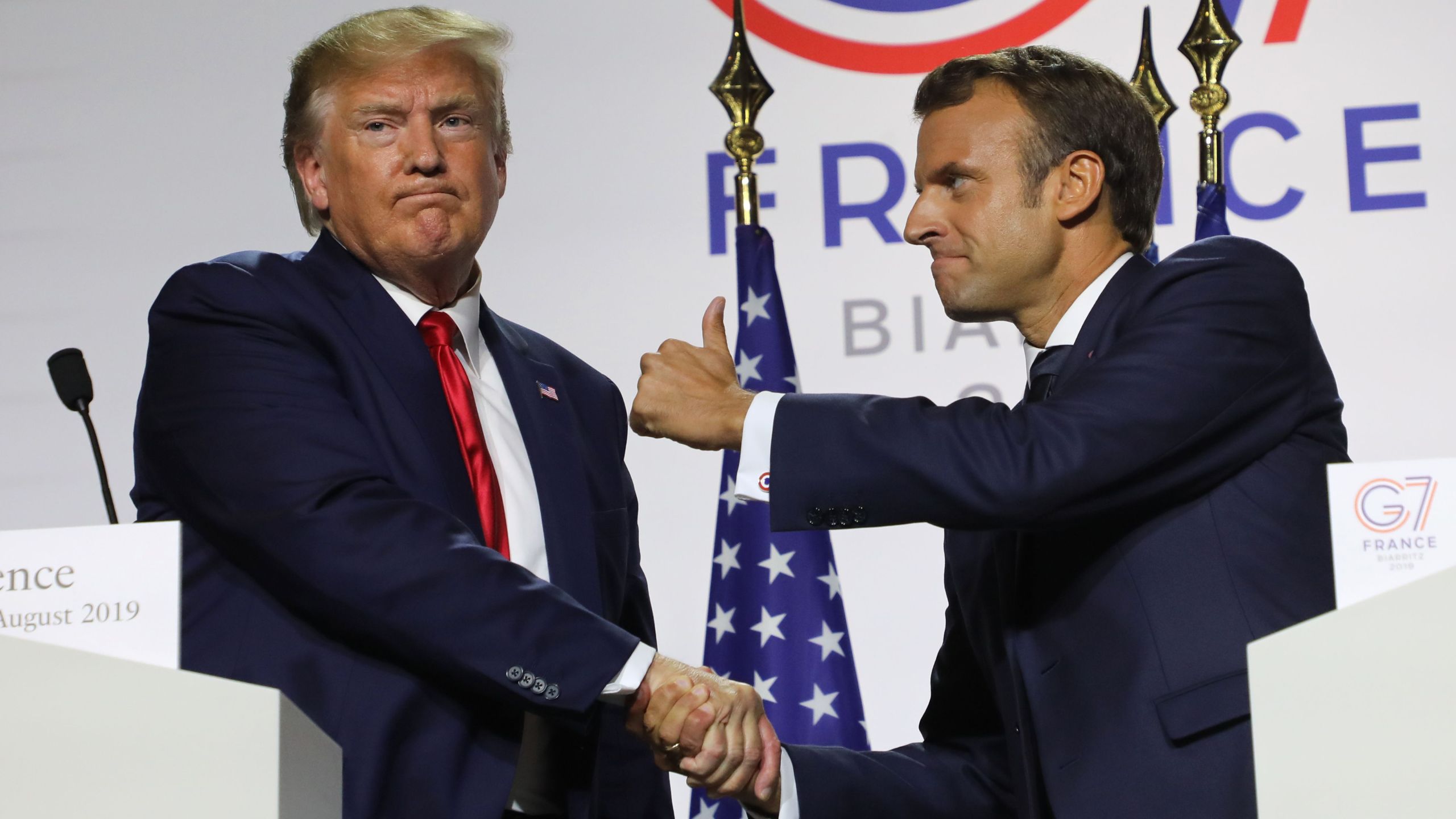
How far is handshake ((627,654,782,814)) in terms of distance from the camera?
231 centimetres

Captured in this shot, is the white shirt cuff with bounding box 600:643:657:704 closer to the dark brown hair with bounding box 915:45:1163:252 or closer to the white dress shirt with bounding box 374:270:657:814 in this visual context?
the white dress shirt with bounding box 374:270:657:814

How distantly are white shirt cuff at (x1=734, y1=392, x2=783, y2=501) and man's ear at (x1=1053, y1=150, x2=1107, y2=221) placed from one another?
64 cm

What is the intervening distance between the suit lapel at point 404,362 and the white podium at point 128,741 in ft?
2.73

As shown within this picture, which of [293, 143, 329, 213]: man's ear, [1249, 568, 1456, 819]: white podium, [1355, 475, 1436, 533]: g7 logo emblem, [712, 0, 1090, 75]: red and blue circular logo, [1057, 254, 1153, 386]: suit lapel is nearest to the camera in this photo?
[1249, 568, 1456, 819]: white podium

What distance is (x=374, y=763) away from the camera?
2.07 metres

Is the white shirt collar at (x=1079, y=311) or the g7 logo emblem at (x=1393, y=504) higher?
the white shirt collar at (x=1079, y=311)

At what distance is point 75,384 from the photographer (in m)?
2.73

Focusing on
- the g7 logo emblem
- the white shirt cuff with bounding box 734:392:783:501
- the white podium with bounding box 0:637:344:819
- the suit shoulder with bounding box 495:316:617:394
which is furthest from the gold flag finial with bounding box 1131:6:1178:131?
Answer: the white podium with bounding box 0:637:344:819

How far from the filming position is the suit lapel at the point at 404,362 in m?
2.31

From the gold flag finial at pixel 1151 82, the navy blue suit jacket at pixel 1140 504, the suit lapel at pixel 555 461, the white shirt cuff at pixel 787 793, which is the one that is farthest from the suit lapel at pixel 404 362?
the gold flag finial at pixel 1151 82

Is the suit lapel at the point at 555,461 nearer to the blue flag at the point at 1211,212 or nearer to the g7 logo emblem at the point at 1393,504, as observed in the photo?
the g7 logo emblem at the point at 1393,504

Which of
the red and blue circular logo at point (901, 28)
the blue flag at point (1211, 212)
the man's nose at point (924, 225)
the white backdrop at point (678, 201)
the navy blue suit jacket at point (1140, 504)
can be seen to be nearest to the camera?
the navy blue suit jacket at point (1140, 504)

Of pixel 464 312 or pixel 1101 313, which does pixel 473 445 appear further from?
pixel 1101 313

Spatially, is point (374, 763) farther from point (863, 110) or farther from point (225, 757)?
point (863, 110)
